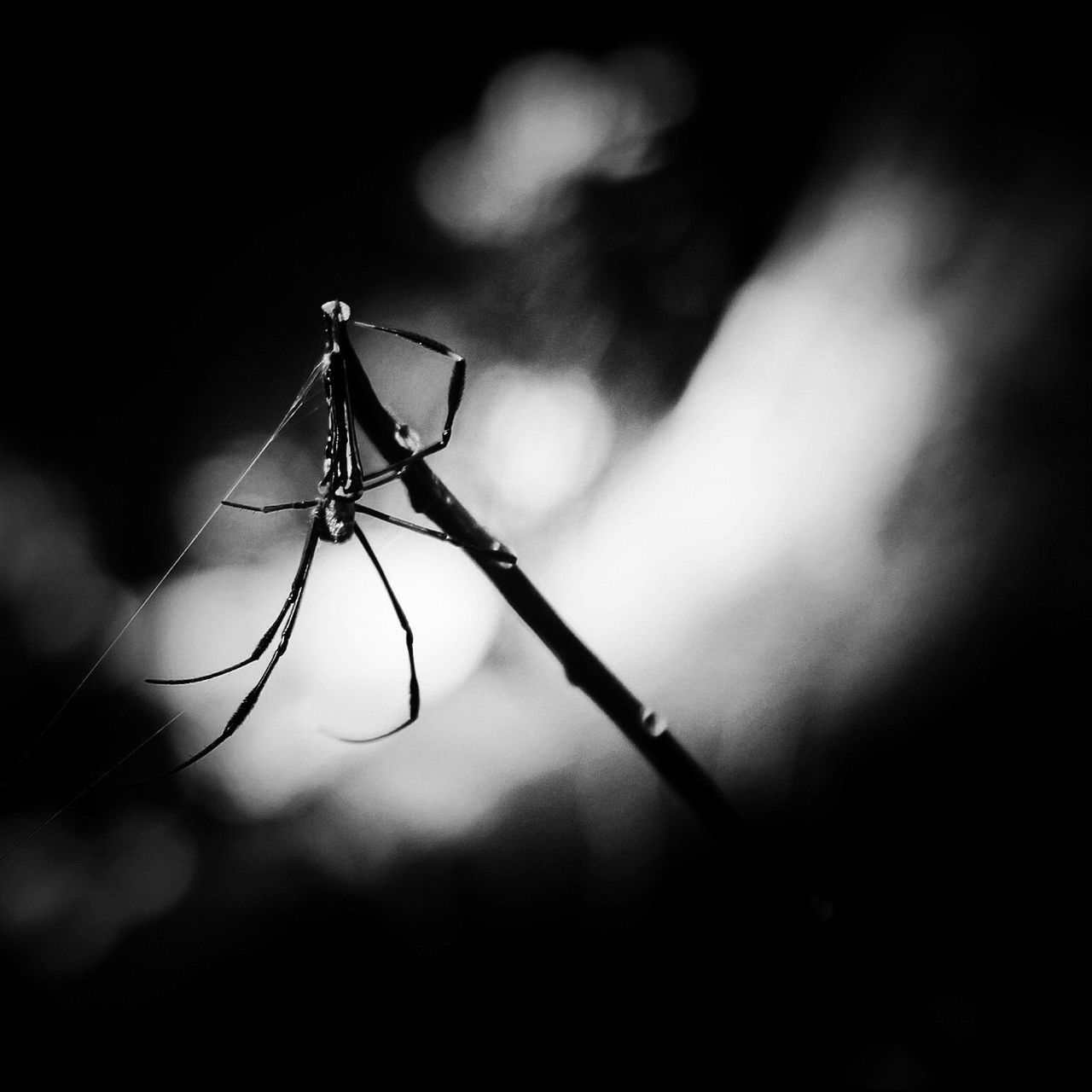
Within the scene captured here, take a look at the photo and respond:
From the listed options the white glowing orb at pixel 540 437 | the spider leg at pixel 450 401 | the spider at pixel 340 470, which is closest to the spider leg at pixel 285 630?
the spider at pixel 340 470

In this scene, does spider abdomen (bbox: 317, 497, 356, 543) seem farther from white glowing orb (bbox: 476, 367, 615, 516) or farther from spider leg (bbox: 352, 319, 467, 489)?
white glowing orb (bbox: 476, 367, 615, 516)

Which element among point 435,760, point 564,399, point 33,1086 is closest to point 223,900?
point 33,1086

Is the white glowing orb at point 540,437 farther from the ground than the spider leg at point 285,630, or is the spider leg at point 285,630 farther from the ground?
the white glowing orb at point 540,437

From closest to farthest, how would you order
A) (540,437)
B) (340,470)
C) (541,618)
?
(340,470) → (541,618) → (540,437)

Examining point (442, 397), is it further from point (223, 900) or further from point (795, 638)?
point (223, 900)

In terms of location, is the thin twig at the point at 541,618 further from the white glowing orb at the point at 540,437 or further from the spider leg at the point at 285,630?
the white glowing orb at the point at 540,437

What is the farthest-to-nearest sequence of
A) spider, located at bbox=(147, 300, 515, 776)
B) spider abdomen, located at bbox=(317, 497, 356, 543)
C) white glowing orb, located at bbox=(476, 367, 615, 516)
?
white glowing orb, located at bbox=(476, 367, 615, 516) → spider abdomen, located at bbox=(317, 497, 356, 543) → spider, located at bbox=(147, 300, 515, 776)

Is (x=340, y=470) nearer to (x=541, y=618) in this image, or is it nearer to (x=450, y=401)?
(x=450, y=401)

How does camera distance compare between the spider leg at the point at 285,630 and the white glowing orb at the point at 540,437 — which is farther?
the white glowing orb at the point at 540,437

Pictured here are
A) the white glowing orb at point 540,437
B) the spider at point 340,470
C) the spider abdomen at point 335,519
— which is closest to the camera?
the spider at point 340,470

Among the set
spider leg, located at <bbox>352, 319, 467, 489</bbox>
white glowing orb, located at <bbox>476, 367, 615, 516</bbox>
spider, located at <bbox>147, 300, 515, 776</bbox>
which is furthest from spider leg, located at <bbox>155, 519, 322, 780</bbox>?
white glowing orb, located at <bbox>476, 367, 615, 516</bbox>

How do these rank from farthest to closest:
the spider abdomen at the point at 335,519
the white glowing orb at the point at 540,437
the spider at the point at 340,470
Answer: the white glowing orb at the point at 540,437 < the spider abdomen at the point at 335,519 < the spider at the point at 340,470

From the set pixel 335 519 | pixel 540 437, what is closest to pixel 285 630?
pixel 335 519
